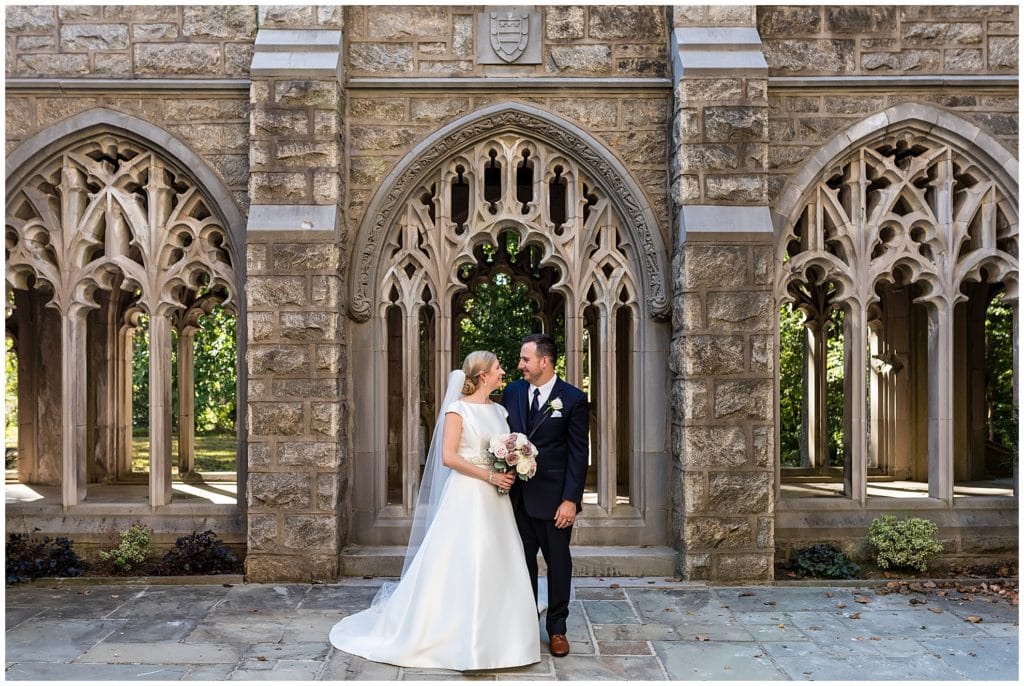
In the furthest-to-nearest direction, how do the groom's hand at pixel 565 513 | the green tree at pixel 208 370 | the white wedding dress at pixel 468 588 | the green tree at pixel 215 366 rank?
the green tree at pixel 215 366 < the green tree at pixel 208 370 < the groom's hand at pixel 565 513 < the white wedding dress at pixel 468 588

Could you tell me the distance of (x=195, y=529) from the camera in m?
6.20

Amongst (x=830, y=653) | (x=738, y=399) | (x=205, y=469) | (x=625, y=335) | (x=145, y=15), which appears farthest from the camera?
(x=205, y=469)

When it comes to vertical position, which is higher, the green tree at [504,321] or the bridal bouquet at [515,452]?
the green tree at [504,321]

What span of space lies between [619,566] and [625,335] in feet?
15.8

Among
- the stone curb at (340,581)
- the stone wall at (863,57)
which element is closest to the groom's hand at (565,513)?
the stone curb at (340,581)

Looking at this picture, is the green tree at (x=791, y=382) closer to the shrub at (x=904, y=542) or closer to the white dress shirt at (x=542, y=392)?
the shrub at (x=904, y=542)

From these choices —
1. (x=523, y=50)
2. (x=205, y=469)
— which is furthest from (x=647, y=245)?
(x=205, y=469)

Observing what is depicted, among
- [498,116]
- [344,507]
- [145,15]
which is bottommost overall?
[344,507]

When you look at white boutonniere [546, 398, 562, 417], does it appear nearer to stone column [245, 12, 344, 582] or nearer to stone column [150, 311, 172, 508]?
stone column [245, 12, 344, 582]

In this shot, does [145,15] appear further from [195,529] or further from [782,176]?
[782,176]

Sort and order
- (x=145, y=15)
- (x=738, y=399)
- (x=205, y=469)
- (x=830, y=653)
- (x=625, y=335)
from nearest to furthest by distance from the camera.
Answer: (x=830, y=653)
(x=738, y=399)
(x=145, y=15)
(x=625, y=335)
(x=205, y=469)

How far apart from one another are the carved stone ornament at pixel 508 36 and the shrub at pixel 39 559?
A: 4.98 m

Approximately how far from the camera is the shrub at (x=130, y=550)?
19.3 ft

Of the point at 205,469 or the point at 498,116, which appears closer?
the point at 498,116
